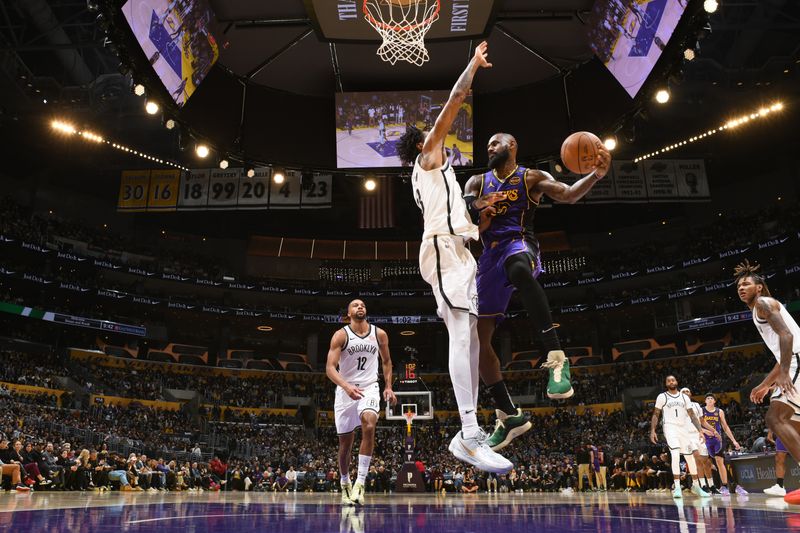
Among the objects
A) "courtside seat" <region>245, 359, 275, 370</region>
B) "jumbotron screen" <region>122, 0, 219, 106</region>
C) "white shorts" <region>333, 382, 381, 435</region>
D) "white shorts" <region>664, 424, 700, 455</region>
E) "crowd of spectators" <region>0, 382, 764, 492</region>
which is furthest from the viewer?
"courtside seat" <region>245, 359, 275, 370</region>

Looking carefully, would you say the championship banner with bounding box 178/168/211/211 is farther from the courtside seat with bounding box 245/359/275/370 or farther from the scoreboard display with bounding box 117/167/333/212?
the courtside seat with bounding box 245/359/275/370

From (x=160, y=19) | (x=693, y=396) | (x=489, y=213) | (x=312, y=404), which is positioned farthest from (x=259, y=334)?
(x=489, y=213)

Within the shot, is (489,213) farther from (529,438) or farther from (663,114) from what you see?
(529,438)

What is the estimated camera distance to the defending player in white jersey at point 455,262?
13.2 ft

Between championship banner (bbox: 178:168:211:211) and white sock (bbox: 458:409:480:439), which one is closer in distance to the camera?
white sock (bbox: 458:409:480:439)

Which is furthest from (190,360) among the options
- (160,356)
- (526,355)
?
(526,355)

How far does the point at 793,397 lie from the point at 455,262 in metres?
3.54

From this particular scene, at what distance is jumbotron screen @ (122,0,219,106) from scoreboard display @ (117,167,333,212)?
9.08 m

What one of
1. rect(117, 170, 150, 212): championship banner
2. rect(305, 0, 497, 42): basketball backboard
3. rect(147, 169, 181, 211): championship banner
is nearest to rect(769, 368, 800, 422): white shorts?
rect(305, 0, 497, 42): basketball backboard

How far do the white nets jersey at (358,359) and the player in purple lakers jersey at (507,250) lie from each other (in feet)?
8.56

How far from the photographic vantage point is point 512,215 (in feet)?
14.7

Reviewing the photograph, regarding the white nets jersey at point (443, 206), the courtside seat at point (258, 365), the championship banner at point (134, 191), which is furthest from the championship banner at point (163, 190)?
the white nets jersey at point (443, 206)

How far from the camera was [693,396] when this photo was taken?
1087 inches

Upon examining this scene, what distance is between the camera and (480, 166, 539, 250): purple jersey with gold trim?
4.43 metres
